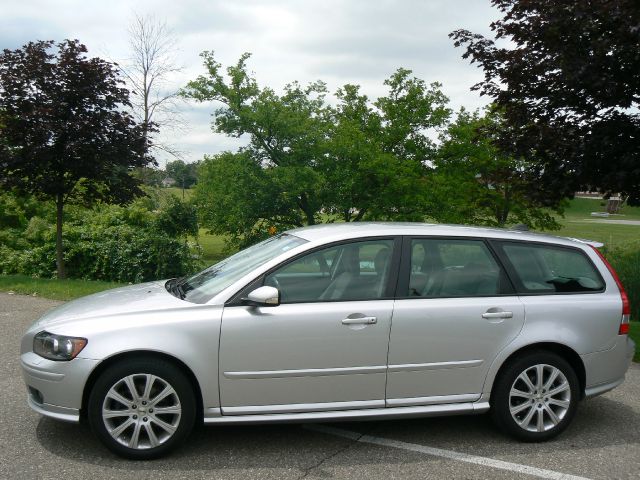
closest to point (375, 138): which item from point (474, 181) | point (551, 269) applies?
point (474, 181)

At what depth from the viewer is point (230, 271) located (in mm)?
4672

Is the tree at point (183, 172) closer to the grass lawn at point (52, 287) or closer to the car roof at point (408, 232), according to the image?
the grass lawn at point (52, 287)

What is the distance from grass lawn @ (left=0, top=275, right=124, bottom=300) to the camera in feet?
33.7

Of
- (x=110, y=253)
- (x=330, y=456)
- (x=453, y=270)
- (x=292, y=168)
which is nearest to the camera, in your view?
(x=330, y=456)

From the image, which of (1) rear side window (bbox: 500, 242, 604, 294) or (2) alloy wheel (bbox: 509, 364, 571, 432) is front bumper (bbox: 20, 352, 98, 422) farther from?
(1) rear side window (bbox: 500, 242, 604, 294)

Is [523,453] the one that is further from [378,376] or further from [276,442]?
[276,442]

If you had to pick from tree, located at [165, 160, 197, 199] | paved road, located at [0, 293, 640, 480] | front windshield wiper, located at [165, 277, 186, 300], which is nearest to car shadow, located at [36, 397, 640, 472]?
paved road, located at [0, 293, 640, 480]

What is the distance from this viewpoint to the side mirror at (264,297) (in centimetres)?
398

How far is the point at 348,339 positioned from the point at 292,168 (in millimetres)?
12270

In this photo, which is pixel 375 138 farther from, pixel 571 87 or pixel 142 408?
pixel 142 408

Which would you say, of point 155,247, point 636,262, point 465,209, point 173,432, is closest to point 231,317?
point 173,432

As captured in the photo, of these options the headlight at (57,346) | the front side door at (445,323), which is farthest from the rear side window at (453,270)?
the headlight at (57,346)

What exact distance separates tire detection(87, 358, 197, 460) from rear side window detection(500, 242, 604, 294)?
2.53 meters

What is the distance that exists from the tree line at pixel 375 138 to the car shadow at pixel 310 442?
3.87 meters
